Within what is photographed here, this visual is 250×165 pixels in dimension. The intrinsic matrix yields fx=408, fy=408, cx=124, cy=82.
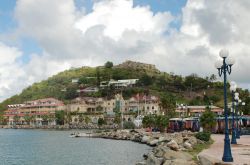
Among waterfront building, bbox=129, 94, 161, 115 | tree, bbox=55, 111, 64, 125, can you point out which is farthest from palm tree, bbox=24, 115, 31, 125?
waterfront building, bbox=129, 94, 161, 115

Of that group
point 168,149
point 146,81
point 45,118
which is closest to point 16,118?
point 45,118

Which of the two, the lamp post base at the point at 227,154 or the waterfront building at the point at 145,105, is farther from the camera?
the waterfront building at the point at 145,105

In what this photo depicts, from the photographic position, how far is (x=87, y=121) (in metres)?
148

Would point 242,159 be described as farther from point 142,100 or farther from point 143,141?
point 142,100

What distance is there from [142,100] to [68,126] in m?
28.5

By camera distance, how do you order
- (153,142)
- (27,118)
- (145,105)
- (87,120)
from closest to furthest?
(153,142), (145,105), (87,120), (27,118)

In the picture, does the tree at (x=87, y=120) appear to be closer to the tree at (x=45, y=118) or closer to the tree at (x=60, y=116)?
the tree at (x=60, y=116)

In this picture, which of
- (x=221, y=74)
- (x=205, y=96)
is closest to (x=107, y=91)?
(x=205, y=96)

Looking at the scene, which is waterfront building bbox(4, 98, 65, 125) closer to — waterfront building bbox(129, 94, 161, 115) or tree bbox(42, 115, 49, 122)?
tree bbox(42, 115, 49, 122)

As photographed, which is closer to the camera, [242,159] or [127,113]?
[242,159]

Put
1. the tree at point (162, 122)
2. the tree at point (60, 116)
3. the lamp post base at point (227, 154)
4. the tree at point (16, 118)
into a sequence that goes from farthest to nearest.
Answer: the tree at point (16, 118), the tree at point (60, 116), the tree at point (162, 122), the lamp post base at point (227, 154)

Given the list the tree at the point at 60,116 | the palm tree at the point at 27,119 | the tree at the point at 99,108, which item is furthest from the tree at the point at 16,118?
the tree at the point at 99,108

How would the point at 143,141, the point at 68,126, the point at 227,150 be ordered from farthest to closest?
the point at 68,126, the point at 143,141, the point at 227,150

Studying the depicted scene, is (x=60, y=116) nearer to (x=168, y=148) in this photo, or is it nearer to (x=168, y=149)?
(x=168, y=148)
